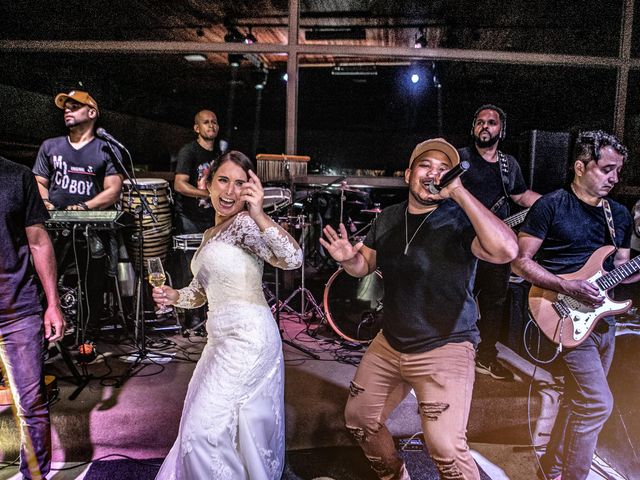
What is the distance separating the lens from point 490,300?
13.0 feet

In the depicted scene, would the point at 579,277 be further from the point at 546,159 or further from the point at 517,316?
the point at 546,159

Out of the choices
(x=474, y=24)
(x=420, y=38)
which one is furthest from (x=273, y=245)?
(x=474, y=24)

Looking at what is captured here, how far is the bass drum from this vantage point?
5.15 metres

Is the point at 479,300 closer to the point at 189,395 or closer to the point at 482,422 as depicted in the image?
the point at 482,422

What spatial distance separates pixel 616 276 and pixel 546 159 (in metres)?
2.20

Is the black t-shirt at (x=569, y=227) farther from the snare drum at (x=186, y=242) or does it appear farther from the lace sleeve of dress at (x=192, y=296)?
the snare drum at (x=186, y=242)

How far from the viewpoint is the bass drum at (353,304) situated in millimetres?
5148

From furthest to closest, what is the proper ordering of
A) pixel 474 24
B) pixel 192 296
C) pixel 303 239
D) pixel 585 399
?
pixel 474 24 → pixel 303 239 → pixel 192 296 → pixel 585 399

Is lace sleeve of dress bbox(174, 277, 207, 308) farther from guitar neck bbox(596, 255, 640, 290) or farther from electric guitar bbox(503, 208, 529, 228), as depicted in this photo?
electric guitar bbox(503, 208, 529, 228)

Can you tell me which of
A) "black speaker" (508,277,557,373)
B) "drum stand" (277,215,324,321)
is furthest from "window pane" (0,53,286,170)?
"black speaker" (508,277,557,373)

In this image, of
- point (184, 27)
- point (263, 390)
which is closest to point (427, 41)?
point (184, 27)

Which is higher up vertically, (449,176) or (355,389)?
(449,176)

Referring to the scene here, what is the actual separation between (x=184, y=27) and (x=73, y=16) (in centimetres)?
226

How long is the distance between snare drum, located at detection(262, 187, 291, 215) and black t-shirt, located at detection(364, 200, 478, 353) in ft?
7.02
